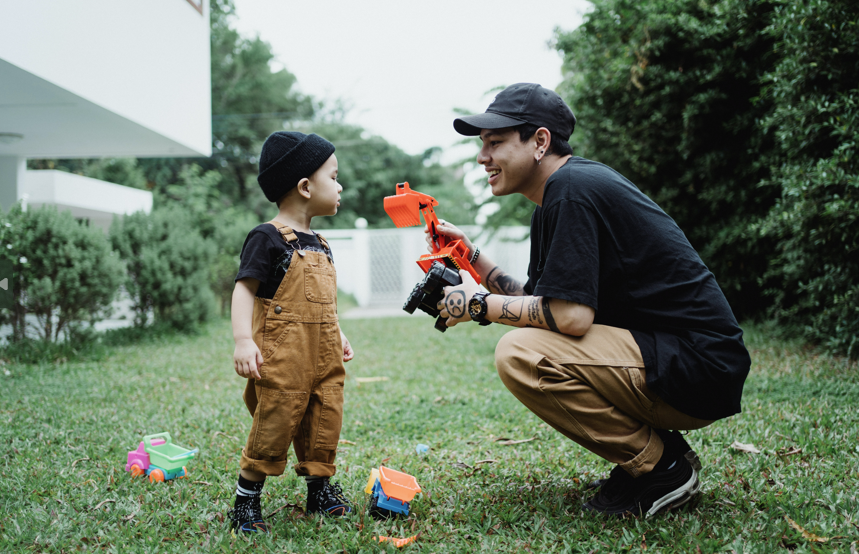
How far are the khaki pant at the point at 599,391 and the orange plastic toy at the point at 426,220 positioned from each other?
0.52m

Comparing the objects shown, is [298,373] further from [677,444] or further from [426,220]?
[677,444]

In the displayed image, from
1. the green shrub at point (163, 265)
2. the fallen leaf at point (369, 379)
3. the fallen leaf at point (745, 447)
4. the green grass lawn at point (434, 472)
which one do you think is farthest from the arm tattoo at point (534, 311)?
the green shrub at point (163, 265)

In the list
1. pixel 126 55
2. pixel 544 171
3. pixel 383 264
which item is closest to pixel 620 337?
pixel 544 171

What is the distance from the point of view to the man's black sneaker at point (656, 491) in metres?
2.11

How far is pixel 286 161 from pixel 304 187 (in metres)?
0.12

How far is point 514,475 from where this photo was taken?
2646 mm

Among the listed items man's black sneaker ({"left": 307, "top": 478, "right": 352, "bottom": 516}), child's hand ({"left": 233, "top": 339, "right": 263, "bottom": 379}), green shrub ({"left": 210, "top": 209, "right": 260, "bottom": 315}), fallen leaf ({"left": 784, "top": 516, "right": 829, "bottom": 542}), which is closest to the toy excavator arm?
child's hand ({"left": 233, "top": 339, "right": 263, "bottom": 379})

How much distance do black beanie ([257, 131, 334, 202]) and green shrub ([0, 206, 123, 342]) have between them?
4667mm

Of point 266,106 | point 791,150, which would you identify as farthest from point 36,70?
point 266,106

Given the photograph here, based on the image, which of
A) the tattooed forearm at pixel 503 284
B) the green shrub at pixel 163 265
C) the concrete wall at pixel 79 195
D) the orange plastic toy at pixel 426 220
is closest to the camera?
the orange plastic toy at pixel 426 220

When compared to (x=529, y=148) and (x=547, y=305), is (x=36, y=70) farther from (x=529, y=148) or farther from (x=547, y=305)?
(x=547, y=305)

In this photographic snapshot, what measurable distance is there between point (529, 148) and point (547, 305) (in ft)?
2.14

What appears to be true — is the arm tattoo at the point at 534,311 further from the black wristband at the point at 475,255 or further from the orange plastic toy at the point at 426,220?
the black wristband at the point at 475,255

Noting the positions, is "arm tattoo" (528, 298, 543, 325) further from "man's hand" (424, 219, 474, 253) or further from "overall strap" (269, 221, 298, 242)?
"overall strap" (269, 221, 298, 242)
